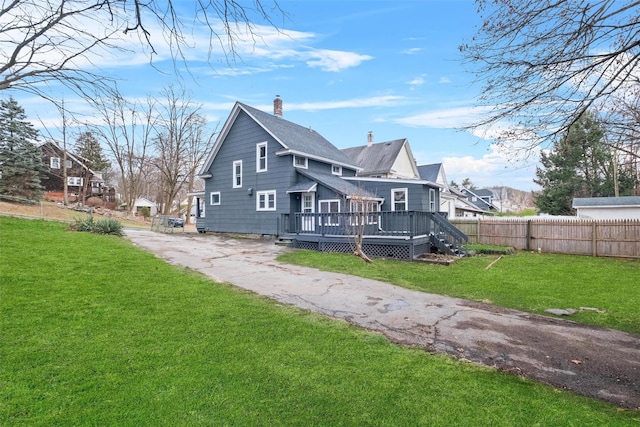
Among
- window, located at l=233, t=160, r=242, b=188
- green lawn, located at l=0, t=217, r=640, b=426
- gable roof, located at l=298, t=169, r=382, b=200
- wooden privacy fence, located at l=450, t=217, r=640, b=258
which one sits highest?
window, located at l=233, t=160, r=242, b=188

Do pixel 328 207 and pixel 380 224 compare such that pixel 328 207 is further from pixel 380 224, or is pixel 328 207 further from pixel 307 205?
pixel 380 224

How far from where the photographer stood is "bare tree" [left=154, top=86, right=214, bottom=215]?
35.9 m

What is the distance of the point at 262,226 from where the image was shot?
64.0 ft

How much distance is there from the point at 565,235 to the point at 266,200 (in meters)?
15.2

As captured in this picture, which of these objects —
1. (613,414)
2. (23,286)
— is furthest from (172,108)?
(613,414)

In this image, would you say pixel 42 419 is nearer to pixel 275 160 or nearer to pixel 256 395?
pixel 256 395

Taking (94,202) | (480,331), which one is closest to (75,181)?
(94,202)

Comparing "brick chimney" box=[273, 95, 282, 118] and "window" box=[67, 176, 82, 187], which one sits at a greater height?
"brick chimney" box=[273, 95, 282, 118]

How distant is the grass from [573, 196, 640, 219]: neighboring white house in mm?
Result: 11971

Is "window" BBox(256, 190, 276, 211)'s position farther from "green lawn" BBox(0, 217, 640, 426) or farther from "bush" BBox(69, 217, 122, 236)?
"green lawn" BBox(0, 217, 640, 426)

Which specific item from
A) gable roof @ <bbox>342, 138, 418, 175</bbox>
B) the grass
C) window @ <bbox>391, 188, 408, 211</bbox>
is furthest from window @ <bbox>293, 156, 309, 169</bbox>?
gable roof @ <bbox>342, 138, 418, 175</bbox>

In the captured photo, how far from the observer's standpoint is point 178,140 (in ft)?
120

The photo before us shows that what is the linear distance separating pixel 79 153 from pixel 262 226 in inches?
1224

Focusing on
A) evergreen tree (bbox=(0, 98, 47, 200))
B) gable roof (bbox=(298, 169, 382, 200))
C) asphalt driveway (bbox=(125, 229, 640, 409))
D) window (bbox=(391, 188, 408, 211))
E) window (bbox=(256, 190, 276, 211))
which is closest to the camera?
asphalt driveway (bbox=(125, 229, 640, 409))
